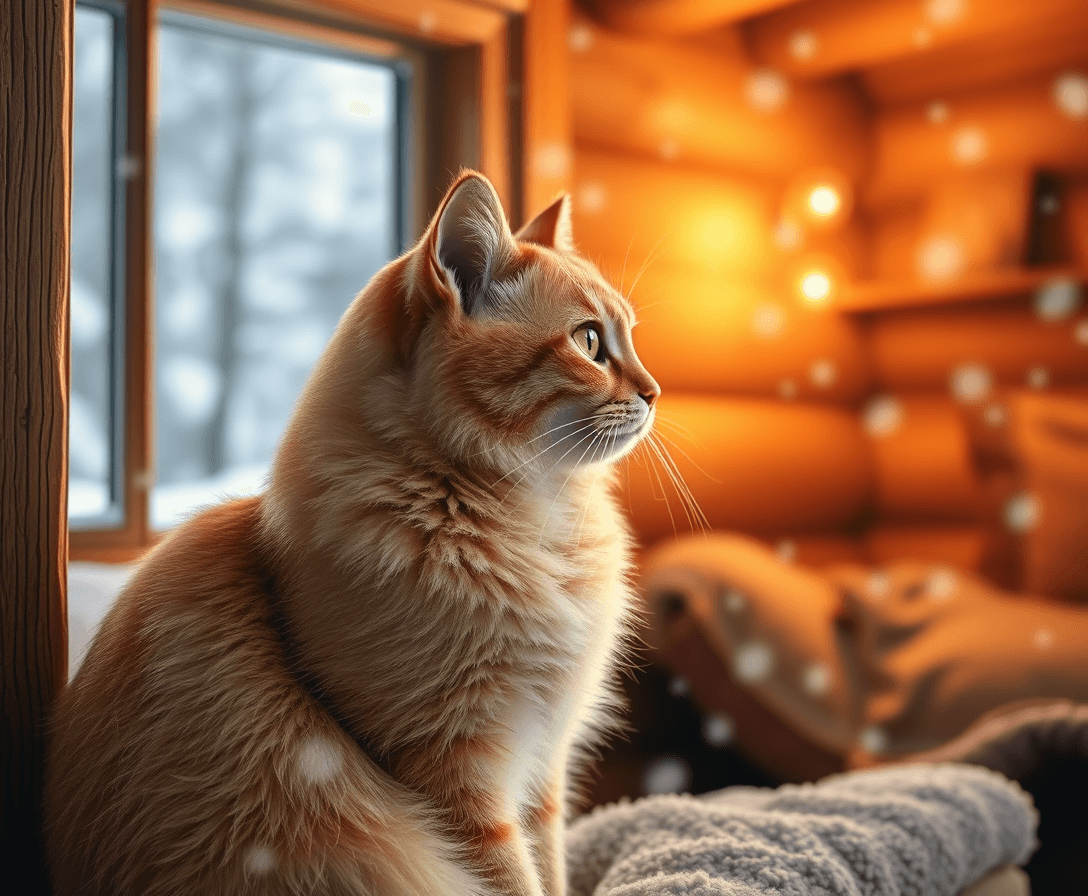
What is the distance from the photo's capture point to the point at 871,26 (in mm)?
2227

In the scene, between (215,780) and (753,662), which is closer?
(215,780)

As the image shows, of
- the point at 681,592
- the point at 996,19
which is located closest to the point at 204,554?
the point at 681,592

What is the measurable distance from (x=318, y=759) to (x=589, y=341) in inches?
15.3

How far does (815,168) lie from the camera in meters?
2.67

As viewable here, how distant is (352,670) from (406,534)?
0.33 feet

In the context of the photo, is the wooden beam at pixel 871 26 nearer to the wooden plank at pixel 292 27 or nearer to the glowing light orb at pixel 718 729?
the wooden plank at pixel 292 27

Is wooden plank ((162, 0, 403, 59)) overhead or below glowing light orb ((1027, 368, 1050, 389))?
overhead

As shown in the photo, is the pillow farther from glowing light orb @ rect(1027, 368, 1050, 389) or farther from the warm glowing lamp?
the warm glowing lamp

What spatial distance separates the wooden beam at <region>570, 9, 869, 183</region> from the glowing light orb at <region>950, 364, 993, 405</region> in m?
0.69

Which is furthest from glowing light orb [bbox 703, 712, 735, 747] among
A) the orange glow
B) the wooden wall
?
the orange glow

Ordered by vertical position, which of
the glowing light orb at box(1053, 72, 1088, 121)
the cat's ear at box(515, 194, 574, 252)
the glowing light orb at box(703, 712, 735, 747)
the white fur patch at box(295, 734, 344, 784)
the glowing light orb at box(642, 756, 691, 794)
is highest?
the glowing light orb at box(1053, 72, 1088, 121)

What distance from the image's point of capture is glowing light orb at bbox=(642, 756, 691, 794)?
1.84m

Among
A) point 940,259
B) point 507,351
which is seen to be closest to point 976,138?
point 940,259

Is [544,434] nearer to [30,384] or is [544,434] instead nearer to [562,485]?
[562,485]
